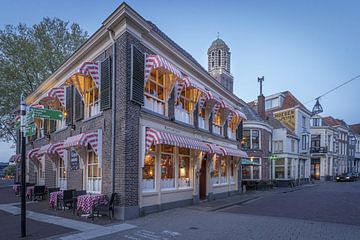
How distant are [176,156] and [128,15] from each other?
23.1ft

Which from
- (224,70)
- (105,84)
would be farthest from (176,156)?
(224,70)

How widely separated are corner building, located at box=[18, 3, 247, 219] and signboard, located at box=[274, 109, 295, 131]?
23910 millimetres

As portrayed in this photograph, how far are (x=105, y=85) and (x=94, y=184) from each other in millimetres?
4584

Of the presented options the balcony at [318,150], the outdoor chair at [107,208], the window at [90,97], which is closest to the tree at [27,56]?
the window at [90,97]

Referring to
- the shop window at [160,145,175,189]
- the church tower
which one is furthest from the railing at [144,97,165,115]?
the church tower

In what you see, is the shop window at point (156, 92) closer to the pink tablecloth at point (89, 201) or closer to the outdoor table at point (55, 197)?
the pink tablecloth at point (89, 201)

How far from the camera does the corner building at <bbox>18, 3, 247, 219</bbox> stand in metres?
11.6

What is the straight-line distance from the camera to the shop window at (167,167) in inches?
540

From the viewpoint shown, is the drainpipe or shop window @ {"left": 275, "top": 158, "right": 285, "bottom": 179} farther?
shop window @ {"left": 275, "top": 158, "right": 285, "bottom": 179}

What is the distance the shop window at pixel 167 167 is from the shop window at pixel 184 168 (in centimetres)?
75

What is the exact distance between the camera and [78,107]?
1488cm

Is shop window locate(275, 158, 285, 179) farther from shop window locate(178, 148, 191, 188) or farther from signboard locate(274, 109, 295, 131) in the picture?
shop window locate(178, 148, 191, 188)

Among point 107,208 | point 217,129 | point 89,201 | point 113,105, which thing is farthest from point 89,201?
point 217,129

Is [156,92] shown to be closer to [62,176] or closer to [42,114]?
[42,114]
